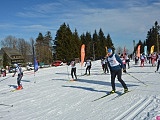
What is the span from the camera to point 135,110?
267 inches

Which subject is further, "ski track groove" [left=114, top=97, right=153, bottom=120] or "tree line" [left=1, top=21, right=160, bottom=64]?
"tree line" [left=1, top=21, right=160, bottom=64]

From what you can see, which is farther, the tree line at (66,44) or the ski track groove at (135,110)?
the tree line at (66,44)

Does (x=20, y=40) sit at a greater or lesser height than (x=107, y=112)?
greater

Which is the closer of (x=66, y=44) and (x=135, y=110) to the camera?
(x=135, y=110)

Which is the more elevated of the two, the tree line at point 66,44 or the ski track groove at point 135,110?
the tree line at point 66,44

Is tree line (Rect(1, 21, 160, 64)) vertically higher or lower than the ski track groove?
higher

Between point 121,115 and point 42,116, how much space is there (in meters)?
2.49

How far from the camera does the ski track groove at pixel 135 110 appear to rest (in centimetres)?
615

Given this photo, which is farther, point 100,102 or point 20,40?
point 20,40

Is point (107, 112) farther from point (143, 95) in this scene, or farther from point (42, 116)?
point (143, 95)

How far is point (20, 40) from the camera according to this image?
11275cm

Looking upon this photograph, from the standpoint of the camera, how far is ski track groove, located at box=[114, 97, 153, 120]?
6152 millimetres

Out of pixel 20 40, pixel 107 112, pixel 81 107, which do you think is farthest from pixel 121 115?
pixel 20 40

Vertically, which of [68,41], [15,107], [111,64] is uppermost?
[68,41]
